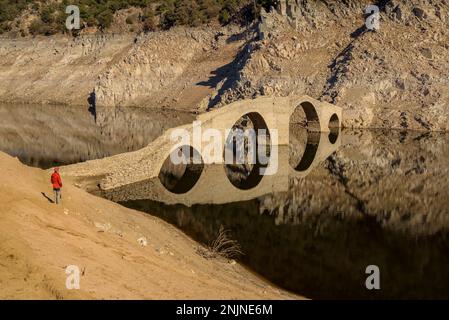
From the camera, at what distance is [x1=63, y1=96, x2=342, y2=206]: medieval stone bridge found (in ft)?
96.6

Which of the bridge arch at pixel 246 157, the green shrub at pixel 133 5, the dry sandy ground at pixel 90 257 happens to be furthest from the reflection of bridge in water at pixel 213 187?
the green shrub at pixel 133 5

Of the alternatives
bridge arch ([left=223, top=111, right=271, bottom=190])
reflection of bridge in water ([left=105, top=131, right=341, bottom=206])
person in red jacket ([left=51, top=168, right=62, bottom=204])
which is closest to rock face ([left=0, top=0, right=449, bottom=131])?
bridge arch ([left=223, top=111, right=271, bottom=190])

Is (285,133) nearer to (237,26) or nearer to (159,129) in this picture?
(159,129)

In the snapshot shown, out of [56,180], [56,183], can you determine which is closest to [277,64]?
[56,183]

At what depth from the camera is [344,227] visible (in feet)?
79.3

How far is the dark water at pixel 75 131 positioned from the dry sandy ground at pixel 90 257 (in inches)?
708

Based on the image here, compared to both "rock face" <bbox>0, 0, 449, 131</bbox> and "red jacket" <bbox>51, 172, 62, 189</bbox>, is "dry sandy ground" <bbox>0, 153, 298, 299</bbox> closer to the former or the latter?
"red jacket" <bbox>51, 172, 62, 189</bbox>

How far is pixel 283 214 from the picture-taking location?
26.2 m

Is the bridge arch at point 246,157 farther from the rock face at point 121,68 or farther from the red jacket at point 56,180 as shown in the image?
the rock face at point 121,68

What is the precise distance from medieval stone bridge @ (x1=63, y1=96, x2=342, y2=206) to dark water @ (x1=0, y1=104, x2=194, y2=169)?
7527 millimetres

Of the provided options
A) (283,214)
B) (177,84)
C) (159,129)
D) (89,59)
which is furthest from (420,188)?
(89,59)

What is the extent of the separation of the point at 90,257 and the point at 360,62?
55258mm

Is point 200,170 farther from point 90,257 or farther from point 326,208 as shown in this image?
point 90,257

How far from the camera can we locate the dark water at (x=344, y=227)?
18.2 meters
